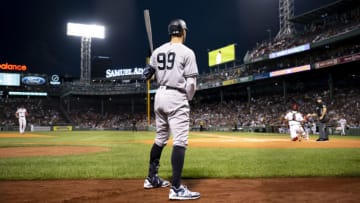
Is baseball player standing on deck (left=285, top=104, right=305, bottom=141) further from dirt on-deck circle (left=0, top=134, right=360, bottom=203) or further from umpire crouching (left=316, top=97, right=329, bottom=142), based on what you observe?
dirt on-deck circle (left=0, top=134, right=360, bottom=203)

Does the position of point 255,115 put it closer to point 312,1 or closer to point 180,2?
point 312,1

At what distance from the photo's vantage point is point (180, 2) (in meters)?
80.6

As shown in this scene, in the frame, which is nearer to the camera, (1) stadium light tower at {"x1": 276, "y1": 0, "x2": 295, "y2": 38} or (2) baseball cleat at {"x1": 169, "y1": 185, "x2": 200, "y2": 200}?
(2) baseball cleat at {"x1": 169, "y1": 185, "x2": 200, "y2": 200}

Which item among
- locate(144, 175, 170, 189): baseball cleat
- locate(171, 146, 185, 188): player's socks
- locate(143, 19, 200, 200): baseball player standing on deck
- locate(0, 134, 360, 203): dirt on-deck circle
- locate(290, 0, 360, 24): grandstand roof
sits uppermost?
locate(290, 0, 360, 24): grandstand roof

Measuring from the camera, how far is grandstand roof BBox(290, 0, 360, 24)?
3441 cm

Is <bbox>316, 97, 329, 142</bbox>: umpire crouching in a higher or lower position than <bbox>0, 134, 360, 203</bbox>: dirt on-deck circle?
higher

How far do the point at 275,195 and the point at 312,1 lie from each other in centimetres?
6499

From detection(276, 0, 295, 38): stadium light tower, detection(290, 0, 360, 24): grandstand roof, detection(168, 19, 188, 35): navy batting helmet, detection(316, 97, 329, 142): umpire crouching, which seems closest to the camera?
detection(168, 19, 188, 35): navy batting helmet

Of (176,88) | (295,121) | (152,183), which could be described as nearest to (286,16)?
(295,121)

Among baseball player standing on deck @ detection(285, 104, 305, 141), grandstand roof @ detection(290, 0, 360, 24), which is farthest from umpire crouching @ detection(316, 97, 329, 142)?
grandstand roof @ detection(290, 0, 360, 24)

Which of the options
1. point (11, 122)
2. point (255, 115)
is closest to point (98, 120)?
point (11, 122)

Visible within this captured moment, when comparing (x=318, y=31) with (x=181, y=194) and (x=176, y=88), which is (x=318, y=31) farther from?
(x=181, y=194)

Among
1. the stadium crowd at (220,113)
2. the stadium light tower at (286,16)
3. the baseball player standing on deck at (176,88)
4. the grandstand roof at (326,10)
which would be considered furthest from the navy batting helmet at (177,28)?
the stadium light tower at (286,16)

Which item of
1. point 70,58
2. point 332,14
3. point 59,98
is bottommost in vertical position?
point 59,98
